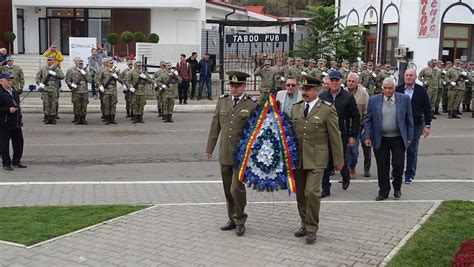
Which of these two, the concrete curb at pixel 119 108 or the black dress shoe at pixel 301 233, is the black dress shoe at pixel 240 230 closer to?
the black dress shoe at pixel 301 233

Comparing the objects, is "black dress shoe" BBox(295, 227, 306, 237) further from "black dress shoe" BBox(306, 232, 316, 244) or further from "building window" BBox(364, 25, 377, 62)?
"building window" BBox(364, 25, 377, 62)

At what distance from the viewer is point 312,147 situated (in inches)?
267

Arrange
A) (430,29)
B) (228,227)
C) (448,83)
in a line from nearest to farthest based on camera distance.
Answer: (228,227) < (448,83) < (430,29)

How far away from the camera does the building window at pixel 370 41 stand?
31453 mm

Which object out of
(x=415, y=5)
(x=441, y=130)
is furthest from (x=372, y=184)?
(x=415, y=5)

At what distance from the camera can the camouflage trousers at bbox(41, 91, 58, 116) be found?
17.5 m

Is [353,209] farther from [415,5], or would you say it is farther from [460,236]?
[415,5]

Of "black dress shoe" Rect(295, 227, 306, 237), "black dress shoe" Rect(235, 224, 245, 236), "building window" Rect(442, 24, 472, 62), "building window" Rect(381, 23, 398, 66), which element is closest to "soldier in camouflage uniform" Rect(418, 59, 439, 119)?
"building window" Rect(442, 24, 472, 62)

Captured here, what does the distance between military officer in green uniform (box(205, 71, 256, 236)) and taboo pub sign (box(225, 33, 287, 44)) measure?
17.8 m

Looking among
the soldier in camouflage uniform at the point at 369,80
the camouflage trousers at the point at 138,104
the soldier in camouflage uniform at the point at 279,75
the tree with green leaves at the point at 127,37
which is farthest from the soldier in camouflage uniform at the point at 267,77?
the tree with green leaves at the point at 127,37

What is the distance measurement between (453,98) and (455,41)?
315 inches

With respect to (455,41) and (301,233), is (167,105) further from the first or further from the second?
(455,41)

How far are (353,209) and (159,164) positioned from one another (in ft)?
16.2

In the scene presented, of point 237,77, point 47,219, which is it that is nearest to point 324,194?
point 237,77
